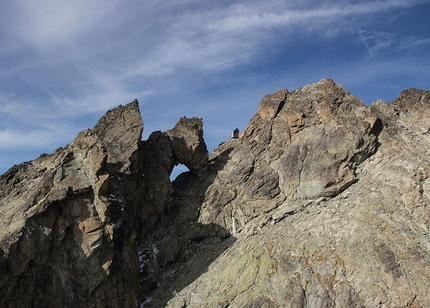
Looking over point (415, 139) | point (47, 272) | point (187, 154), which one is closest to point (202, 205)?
point (187, 154)

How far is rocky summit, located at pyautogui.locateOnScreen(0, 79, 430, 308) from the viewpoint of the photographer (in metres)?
27.1

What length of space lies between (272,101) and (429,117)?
13283mm

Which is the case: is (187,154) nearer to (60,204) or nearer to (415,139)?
(60,204)

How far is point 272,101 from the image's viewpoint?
128ft

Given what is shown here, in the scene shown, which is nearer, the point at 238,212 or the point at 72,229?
the point at 72,229

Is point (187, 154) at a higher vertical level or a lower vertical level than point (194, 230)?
higher

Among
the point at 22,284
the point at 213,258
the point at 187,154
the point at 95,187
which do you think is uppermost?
the point at 187,154

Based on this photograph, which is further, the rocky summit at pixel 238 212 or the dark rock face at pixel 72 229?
the rocky summit at pixel 238 212

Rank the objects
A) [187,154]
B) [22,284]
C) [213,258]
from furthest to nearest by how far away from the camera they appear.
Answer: [187,154] < [213,258] < [22,284]

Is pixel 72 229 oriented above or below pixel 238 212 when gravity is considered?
above

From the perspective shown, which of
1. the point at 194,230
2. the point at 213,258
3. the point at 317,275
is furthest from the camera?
the point at 194,230

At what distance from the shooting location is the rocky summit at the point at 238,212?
89.0ft

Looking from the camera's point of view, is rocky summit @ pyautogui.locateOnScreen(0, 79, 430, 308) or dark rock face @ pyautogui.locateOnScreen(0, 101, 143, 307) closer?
dark rock face @ pyautogui.locateOnScreen(0, 101, 143, 307)

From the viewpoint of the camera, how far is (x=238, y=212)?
115ft
